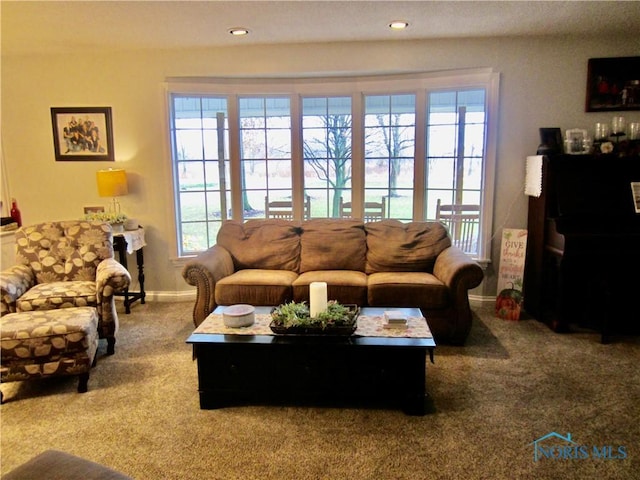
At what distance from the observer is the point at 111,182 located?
4.15 metres

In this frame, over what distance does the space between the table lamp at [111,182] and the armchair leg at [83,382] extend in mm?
1980

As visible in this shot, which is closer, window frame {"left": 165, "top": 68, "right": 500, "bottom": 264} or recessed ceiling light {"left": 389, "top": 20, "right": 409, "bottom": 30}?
recessed ceiling light {"left": 389, "top": 20, "right": 409, "bottom": 30}

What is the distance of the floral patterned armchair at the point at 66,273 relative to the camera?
10.3 ft

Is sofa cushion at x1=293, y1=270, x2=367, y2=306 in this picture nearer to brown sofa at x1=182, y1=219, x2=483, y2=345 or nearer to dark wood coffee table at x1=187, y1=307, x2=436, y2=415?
brown sofa at x1=182, y1=219, x2=483, y2=345

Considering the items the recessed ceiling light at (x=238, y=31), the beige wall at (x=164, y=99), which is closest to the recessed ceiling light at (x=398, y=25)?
the beige wall at (x=164, y=99)

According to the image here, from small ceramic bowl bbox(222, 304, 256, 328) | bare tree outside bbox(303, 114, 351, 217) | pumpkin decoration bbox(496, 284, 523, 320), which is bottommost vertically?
pumpkin decoration bbox(496, 284, 523, 320)

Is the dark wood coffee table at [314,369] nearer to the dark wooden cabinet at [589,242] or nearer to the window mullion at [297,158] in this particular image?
the dark wooden cabinet at [589,242]

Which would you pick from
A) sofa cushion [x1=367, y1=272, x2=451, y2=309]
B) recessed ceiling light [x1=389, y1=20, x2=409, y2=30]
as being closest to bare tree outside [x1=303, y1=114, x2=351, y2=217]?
recessed ceiling light [x1=389, y1=20, x2=409, y2=30]

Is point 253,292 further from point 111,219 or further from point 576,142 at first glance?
point 576,142

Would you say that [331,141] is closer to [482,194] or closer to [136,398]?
[482,194]

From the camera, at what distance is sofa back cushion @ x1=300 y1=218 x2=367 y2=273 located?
3.86 meters

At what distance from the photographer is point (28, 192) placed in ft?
14.7

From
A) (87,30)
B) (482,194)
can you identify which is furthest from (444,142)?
(87,30)

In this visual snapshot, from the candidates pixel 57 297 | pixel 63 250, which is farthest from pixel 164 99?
pixel 57 297
